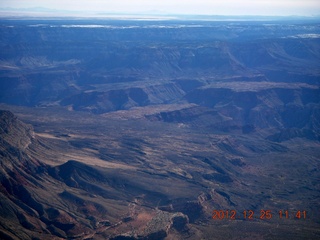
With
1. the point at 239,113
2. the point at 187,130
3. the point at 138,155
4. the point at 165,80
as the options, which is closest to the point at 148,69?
the point at 165,80

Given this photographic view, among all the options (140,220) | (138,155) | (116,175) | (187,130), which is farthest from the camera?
(187,130)

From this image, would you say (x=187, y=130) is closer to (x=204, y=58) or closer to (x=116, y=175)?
(x=116, y=175)

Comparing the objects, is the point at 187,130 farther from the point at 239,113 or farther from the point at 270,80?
the point at 270,80

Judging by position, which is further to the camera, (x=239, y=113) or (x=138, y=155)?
(x=239, y=113)

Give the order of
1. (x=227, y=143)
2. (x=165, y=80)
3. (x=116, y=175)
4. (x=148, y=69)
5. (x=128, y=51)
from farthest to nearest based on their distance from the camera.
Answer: (x=128, y=51) < (x=148, y=69) < (x=165, y=80) < (x=227, y=143) < (x=116, y=175)
